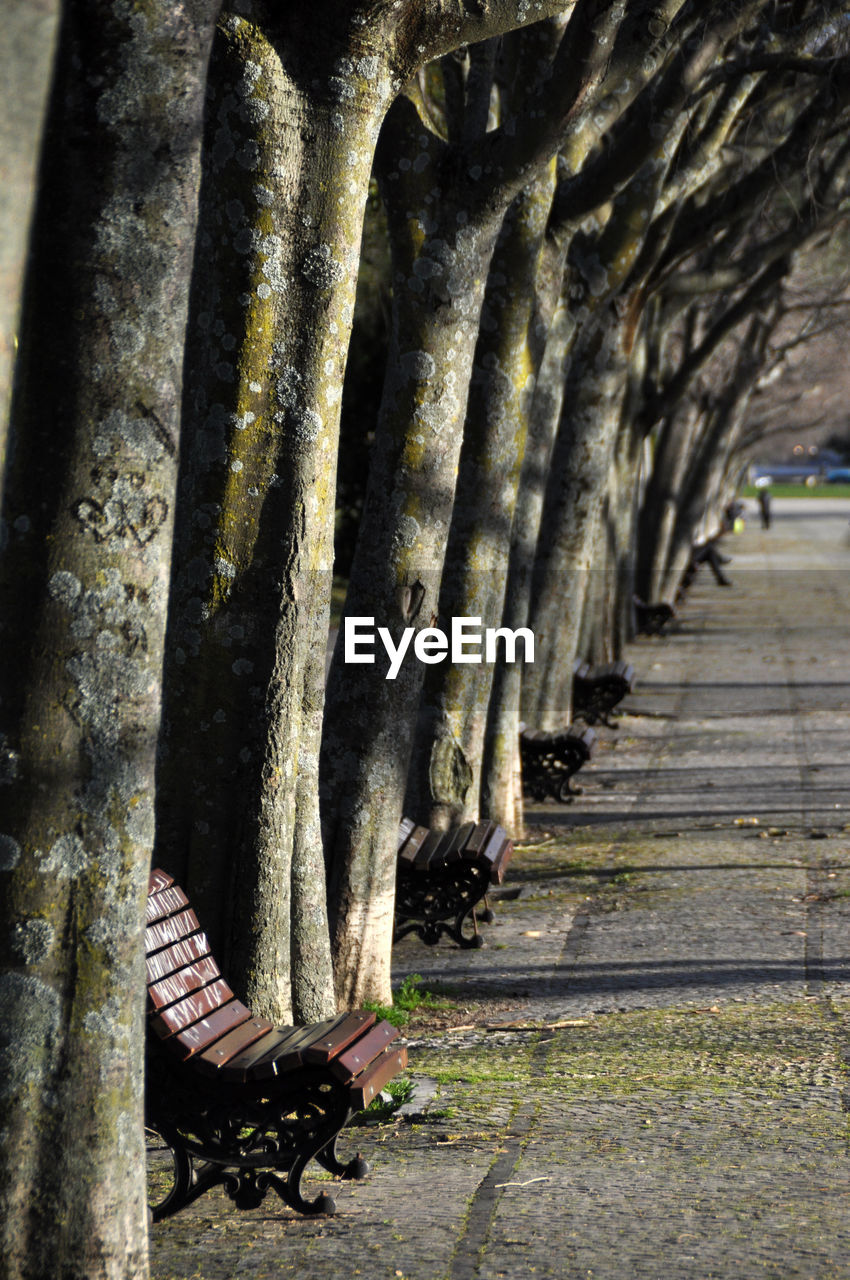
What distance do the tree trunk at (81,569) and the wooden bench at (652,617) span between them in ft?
66.7

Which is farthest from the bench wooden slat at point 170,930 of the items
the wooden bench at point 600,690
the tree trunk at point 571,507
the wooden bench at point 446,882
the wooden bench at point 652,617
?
the wooden bench at point 652,617

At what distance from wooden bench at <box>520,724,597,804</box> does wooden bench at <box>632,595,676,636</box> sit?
11.7 meters

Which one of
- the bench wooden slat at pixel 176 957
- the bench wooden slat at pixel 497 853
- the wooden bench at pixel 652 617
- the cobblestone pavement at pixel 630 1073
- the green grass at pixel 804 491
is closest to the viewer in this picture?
the cobblestone pavement at pixel 630 1073

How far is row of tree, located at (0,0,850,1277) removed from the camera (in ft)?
11.5

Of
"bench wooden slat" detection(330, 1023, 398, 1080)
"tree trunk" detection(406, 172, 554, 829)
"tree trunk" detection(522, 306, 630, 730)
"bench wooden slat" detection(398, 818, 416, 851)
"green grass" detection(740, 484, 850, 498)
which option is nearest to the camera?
"bench wooden slat" detection(330, 1023, 398, 1080)

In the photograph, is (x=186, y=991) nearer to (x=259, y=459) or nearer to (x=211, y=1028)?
(x=211, y=1028)

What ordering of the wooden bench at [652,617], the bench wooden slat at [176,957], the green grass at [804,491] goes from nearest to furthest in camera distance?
the bench wooden slat at [176,957]
the wooden bench at [652,617]
the green grass at [804,491]

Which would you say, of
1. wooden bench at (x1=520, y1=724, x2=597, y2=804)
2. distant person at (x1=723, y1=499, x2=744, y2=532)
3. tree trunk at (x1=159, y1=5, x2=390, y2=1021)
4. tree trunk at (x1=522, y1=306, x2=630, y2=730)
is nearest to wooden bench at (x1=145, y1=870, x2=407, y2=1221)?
tree trunk at (x1=159, y1=5, x2=390, y2=1021)

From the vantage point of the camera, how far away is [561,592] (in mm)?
12734

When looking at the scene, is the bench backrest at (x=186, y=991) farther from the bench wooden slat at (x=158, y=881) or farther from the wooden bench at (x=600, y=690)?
the wooden bench at (x=600, y=690)

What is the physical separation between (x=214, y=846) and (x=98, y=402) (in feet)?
7.16

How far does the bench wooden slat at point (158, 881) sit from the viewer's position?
485cm

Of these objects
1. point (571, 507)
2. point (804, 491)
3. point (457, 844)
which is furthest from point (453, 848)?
point (804, 491)

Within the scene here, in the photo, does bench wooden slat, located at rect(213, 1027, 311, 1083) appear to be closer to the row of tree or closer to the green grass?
the row of tree
